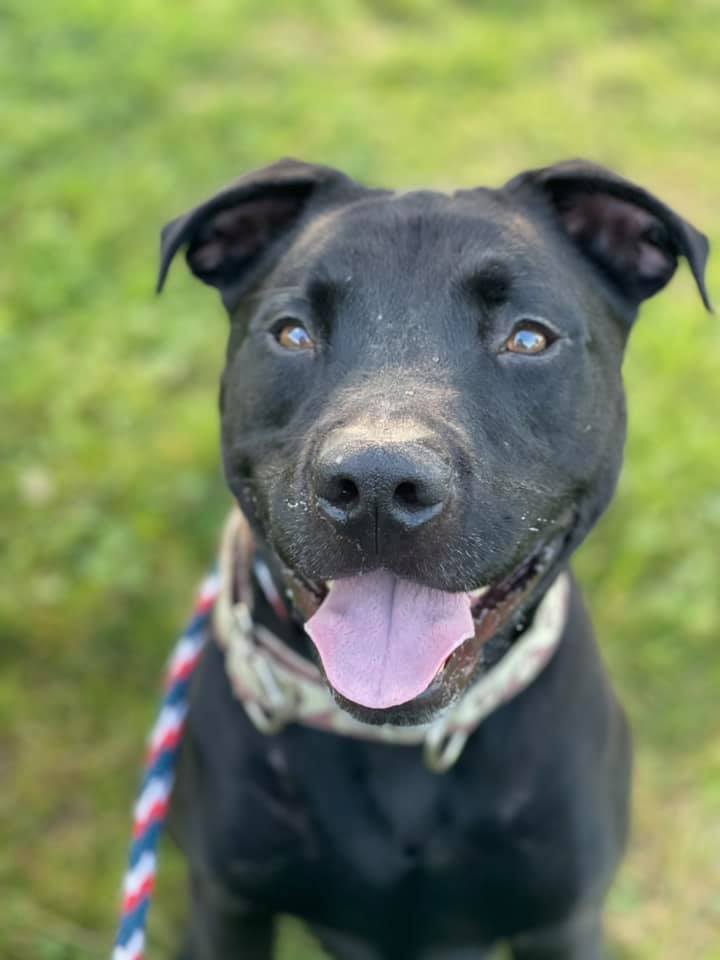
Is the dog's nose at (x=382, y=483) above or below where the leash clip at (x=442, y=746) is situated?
above

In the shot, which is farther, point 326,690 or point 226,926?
point 226,926

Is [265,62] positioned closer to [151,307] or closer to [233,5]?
[233,5]

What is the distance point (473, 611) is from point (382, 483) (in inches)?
18.7

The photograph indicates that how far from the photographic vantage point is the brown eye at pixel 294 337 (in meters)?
2.17

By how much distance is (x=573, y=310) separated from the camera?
2146mm

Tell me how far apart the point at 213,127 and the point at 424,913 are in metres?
4.02

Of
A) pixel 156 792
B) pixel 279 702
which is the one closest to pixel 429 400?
pixel 279 702

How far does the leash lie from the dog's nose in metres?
0.50

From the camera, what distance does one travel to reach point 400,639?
2.02m

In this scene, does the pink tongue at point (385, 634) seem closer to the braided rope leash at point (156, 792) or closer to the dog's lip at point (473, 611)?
the dog's lip at point (473, 611)

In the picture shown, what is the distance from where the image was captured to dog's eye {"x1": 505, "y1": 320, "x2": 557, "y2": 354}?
6.88ft

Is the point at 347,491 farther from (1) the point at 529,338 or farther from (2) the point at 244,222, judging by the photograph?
(2) the point at 244,222

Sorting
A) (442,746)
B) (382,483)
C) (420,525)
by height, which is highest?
(382,483)

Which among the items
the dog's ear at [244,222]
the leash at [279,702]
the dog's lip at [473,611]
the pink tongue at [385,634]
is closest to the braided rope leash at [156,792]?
the leash at [279,702]
